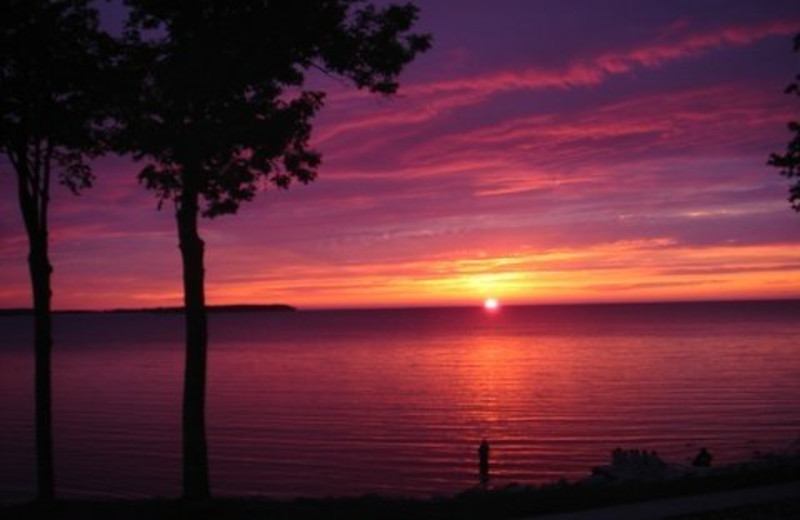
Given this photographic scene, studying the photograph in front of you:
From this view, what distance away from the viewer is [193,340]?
44.2 ft

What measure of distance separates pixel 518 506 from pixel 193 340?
585cm

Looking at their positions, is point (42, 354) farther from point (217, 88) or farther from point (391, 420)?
point (391, 420)

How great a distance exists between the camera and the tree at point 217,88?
12.8m

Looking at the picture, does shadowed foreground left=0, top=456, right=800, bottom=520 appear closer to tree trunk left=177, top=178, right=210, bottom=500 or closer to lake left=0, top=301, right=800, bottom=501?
tree trunk left=177, top=178, right=210, bottom=500

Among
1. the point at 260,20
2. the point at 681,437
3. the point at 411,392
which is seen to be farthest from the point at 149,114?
the point at 411,392

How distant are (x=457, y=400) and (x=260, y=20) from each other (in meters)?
46.6

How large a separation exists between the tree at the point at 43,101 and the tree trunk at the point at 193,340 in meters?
2.61

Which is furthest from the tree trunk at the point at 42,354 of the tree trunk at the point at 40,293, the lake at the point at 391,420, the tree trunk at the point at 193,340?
the lake at the point at 391,420

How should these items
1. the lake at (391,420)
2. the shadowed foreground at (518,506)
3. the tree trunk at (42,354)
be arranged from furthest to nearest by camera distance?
1. the lake at (391,420)
2. the tree trunk at (42,354)
3. the shadowed foreground at (518,506)

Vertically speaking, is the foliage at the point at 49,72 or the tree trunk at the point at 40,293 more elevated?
the foliage at the point at 49,72

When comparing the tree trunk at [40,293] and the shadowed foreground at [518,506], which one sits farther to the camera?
the tree trunk at [40,293]

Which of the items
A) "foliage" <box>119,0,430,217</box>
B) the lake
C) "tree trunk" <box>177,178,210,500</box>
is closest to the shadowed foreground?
"tree trunk" <box>177,178,210,500</box>

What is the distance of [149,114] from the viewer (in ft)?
43.5

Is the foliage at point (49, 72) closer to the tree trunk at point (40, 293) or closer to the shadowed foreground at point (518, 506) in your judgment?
the tree trunk at point (40, 293)
